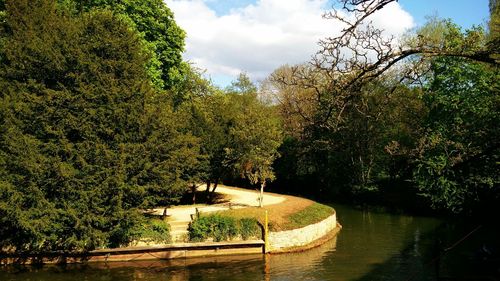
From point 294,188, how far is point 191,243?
117 feet

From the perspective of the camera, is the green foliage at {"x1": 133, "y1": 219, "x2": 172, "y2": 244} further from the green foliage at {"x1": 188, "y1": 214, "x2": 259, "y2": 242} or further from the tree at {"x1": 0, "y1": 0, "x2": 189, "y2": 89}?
the tree at {"x1": 0, "y1": 0, "x2": 189, "y2": 89}

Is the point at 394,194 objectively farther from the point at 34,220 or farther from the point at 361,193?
the point at 34,220

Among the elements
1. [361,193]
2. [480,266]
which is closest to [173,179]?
[480,266]

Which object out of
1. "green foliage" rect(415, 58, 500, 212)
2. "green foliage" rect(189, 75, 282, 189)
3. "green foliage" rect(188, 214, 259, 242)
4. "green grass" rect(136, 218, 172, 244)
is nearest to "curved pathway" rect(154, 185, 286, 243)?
"green grass" rect(136, 218, 172, 244)

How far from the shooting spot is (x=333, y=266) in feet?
71.2

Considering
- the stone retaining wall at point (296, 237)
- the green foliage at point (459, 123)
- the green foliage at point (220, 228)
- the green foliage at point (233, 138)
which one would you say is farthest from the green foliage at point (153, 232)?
the green foliage at point (459, 123)

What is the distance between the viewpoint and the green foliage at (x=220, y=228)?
24.9 m

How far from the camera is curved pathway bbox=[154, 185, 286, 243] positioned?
1008 inches

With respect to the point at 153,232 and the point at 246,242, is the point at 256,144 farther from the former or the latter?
the point at 153,232

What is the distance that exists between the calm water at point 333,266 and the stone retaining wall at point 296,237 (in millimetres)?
841

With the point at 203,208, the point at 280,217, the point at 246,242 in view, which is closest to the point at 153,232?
the point at 246,242

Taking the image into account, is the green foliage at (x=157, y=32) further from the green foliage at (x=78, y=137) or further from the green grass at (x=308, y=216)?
the green grass at (x=308, y=216)

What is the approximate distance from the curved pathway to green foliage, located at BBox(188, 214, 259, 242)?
33.3 inches

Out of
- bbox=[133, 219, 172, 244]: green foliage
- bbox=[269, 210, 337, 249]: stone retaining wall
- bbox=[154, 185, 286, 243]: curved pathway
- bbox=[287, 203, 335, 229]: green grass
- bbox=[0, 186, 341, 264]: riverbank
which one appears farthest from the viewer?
bbox=[287, 203, 335, 229]: green grass
